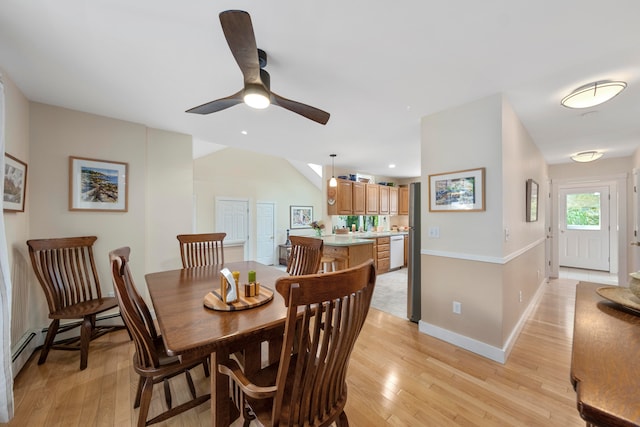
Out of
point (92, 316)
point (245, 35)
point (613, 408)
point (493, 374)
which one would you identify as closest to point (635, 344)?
point (613, 408)

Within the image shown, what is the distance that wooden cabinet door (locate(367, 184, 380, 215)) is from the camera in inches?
223

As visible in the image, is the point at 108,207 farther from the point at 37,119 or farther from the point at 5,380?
the point at 5,380

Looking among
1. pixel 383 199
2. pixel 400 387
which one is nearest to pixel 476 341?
pixel 400 387

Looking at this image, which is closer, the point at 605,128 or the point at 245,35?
the point at 245,35

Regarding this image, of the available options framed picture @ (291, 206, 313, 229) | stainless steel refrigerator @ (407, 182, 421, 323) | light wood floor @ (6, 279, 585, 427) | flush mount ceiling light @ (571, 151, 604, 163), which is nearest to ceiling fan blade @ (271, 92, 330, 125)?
stainless steel refrigerator @ (407, 182, 421, 323)

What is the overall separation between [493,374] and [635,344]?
147 centimetres

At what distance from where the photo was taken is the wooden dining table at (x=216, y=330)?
102cm

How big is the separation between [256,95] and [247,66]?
0.58 ft

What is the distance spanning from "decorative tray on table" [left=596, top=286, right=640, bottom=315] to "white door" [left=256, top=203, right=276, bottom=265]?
6.40m

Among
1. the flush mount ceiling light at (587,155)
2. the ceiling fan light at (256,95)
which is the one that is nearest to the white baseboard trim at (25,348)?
the ceiling fan light at (256,95)

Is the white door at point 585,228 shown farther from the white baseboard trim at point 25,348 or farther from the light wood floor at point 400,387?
the white baseboard trim at point 25,348

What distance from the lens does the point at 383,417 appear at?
155cm

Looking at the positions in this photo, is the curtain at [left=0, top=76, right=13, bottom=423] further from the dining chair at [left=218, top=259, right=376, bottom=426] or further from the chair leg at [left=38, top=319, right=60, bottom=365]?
the dining chair at [left=218, top=259, right=376, bottom=426]

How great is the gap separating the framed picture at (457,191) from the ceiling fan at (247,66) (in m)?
1.42
